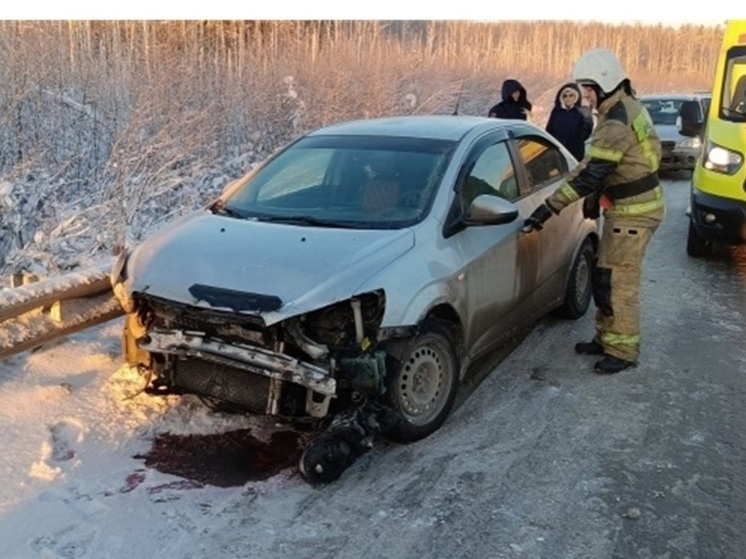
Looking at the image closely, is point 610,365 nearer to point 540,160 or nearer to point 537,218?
point 537,218

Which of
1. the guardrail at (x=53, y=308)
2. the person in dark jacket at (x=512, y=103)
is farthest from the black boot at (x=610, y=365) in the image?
the person in dark jacket at (x=512, y=103)

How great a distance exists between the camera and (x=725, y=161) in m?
7.60

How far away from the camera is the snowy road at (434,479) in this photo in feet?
10.6

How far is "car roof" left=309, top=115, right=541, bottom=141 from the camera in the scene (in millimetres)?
4996

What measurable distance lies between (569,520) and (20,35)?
39.2 feet

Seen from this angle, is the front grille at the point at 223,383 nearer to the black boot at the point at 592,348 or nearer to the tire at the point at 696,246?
the black boot at the point at 592,348

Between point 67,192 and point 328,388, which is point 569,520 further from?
point 67,192

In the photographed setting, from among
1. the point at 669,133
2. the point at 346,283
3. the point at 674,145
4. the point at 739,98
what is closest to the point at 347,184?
the point at 346,283

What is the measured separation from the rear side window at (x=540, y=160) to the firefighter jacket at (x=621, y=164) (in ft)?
1.73

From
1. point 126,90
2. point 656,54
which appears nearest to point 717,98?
point 126,90

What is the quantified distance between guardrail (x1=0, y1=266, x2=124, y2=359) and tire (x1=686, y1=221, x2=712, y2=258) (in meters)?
5.96

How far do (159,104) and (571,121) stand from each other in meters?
6.13

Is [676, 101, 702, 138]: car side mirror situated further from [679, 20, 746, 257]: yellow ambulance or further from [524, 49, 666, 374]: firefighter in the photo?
[524, 49, 666, 374]: firefighter

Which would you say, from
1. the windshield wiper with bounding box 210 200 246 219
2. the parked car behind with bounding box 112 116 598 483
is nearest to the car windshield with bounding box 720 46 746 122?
the parked car behind with bounding box 112 116 598 483
